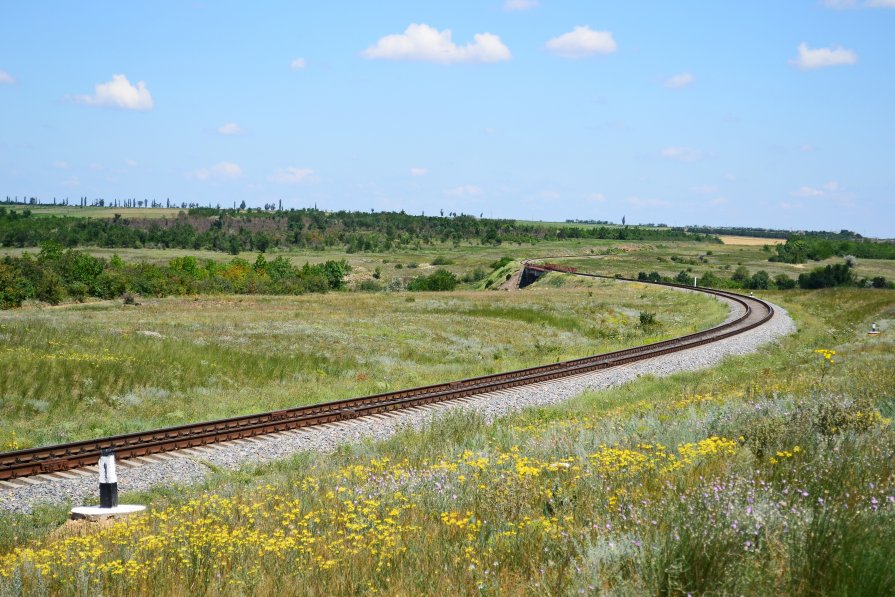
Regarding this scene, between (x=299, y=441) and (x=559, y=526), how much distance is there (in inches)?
425

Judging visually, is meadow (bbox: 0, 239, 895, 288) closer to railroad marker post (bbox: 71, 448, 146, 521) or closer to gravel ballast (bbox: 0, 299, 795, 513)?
gravel ballast (bbox: 0, 299, 795, 513)

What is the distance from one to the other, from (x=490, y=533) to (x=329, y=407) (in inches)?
539

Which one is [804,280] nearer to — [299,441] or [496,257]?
[496,257]

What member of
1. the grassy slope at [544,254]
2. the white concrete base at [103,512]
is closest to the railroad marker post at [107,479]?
the white concrete base at [103,512]

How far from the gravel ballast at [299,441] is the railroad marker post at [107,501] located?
5.85 feet

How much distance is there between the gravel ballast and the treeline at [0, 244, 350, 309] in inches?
1877

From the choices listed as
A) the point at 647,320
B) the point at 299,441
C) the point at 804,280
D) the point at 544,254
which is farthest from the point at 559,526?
the point at 544,254

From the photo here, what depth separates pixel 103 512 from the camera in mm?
10500

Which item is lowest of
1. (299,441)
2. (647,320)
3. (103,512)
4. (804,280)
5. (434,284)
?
(434,284)

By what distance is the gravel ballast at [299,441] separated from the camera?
12672mm

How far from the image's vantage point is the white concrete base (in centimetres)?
1045

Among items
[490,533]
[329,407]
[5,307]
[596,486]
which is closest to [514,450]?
[596,486]

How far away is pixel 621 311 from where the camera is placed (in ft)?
187

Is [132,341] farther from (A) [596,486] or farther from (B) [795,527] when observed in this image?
(B) [795,527]
